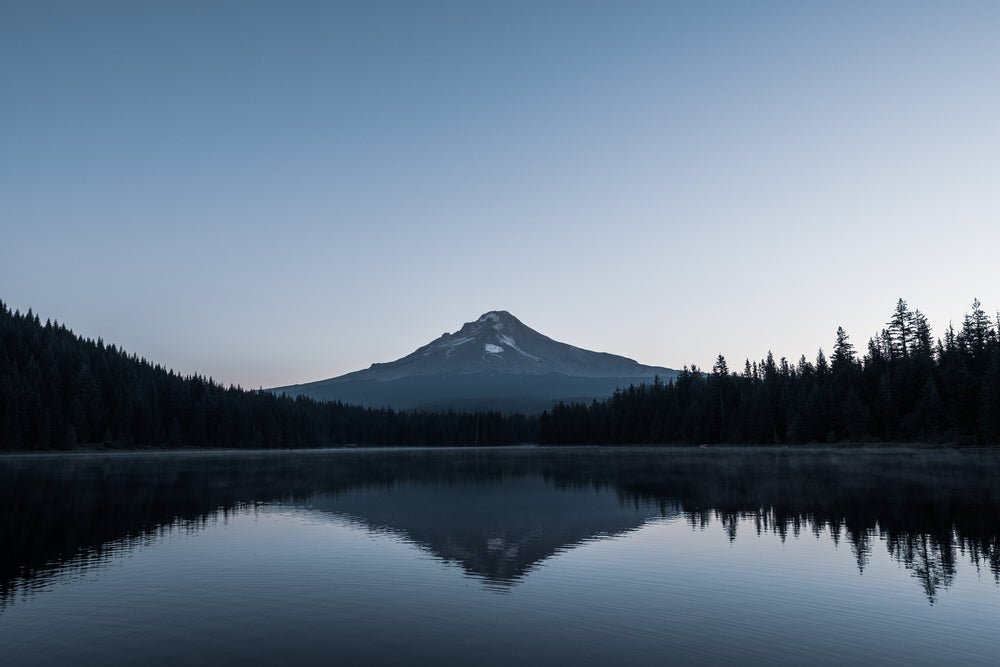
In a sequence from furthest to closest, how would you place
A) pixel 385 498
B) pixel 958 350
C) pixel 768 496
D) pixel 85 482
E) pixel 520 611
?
1. pixel 958 350
2. pixel 85 482
3. pixel 385 498
4. pixel 768 496
5. pixel 520 611

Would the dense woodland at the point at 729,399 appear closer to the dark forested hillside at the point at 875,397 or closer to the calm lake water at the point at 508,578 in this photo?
the dark forested hillside at the point at 875,397

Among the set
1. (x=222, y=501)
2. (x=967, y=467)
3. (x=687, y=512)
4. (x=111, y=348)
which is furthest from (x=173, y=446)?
(x=967, y=467)

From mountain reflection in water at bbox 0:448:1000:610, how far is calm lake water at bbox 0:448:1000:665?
0.32 m

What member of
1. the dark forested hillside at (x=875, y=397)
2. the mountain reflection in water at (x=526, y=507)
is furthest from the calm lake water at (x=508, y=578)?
the dark forested hillside at (x=875, y=397)

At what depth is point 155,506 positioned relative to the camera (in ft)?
180

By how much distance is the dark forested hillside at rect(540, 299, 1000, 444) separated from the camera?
10812 centimetres

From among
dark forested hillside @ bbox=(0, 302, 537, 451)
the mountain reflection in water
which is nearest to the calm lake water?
the mountain reflection in water

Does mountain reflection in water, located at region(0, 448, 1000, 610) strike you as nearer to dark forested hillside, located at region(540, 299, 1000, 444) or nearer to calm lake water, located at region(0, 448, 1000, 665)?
calm lake water, located at region(0, 448, 1000, 665)

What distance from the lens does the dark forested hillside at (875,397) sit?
4257 inches

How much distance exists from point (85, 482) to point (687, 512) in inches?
2519

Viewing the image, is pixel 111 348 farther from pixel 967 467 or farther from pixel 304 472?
pixel 967 467

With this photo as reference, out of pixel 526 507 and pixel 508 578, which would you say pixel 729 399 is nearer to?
pixel 526 507

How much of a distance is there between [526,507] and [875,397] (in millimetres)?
101725

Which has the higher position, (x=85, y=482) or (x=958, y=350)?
(x=958, y=350)
